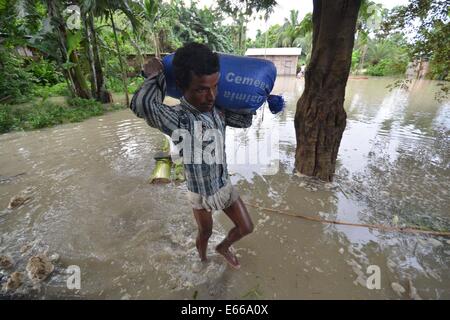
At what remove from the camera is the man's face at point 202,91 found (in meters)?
1.31

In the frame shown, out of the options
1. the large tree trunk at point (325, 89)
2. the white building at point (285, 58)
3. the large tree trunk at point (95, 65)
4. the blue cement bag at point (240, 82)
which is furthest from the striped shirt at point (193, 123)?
the white building at point (285, 58)

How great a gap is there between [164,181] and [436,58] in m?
5.73

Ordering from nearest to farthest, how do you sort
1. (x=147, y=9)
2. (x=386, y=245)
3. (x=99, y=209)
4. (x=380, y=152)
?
(x=386, y=245) < (x=99, y=209) < (x=380, y=152) < (x=147, y=9)

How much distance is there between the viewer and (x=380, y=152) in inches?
185

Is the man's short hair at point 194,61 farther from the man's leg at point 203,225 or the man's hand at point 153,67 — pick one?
the man's leg at point 203,225

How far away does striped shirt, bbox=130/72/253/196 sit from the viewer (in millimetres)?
1312

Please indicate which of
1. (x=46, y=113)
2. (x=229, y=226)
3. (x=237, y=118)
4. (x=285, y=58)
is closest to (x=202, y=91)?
(x=237, y=118)

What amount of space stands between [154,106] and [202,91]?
27cm

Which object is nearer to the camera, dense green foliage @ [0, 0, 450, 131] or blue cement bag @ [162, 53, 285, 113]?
blue cement bag @ [162, 53, 285, 113]

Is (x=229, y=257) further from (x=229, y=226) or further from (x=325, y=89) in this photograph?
(x=325, y=89)

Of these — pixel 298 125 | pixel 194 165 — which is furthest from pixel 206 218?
pixel 298 125

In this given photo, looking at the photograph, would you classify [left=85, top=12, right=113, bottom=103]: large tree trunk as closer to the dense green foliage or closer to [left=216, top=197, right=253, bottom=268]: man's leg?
the dense green foliage

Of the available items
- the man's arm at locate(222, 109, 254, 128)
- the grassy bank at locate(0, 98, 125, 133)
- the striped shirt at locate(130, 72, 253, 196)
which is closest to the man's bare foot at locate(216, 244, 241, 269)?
the striped shirt at locate(130, 72, 253, 196)
